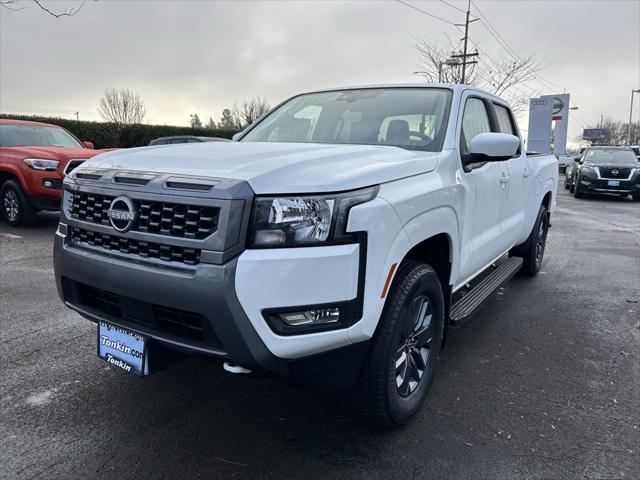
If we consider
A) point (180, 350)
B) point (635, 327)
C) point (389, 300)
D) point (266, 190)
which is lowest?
point (635, 327)

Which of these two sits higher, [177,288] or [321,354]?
[177,288]

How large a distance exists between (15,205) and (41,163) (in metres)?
0.90

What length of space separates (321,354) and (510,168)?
2848 millimetres

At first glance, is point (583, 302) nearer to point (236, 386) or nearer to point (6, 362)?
point (236, 386)

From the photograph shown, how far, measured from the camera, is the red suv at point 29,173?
312 inches

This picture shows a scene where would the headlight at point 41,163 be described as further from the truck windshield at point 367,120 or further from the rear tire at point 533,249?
the rear tire at point 533,249

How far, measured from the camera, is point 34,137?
29.7 ft

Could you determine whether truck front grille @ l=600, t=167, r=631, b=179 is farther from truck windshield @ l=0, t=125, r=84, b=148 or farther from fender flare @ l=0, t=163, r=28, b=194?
fender flare @ l=0, t=163, r=28, b=194

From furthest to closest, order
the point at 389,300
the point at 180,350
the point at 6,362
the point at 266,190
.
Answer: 1. the point at 6,362
2. the point at 389,300
3. the point at 180,350
4. the point at 266,190

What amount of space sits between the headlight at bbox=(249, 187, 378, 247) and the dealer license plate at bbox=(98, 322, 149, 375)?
31.3 inches

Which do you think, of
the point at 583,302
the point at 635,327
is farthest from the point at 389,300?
the point at 583,302

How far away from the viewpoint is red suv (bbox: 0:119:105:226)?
7.93 m

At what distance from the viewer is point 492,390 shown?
3199 mm

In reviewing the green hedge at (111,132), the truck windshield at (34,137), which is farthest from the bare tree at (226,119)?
the truck windshield at (34,137)
